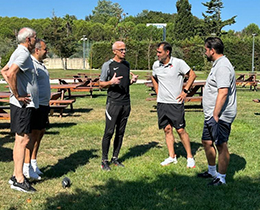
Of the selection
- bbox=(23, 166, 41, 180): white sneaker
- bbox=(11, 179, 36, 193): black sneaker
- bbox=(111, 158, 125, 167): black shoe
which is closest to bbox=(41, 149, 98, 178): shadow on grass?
bbox=(23, 166, 41, 180): white sneaker

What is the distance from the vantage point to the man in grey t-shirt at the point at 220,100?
409cm

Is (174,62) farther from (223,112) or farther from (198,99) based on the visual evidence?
(198,99)

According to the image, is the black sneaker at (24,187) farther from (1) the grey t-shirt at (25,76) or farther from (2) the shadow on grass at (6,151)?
(2) the shadow on grass at (6,151)

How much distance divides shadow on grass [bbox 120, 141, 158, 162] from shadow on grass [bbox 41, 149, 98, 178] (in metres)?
0.53

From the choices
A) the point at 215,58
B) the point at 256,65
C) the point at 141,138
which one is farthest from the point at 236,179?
the point at 256,65

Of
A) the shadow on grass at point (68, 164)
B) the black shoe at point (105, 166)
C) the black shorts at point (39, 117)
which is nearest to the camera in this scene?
the black shorts at point (39, 117)

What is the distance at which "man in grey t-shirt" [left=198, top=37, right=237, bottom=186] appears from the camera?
13.4 feet

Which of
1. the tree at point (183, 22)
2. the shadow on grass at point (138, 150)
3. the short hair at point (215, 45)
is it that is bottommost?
the shadow on grass at point (138, 150)

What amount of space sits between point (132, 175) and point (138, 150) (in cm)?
142

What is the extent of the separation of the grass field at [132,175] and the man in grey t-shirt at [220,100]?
1.45 feet

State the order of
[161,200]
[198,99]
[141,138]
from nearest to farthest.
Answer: [161,200] → [141,138] → [198,99]

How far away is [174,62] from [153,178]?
1.73 meters

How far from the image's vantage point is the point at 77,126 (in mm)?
8211

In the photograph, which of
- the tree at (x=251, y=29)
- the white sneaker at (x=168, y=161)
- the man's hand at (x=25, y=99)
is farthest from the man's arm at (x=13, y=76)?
the tree at (x=251, y=29)
